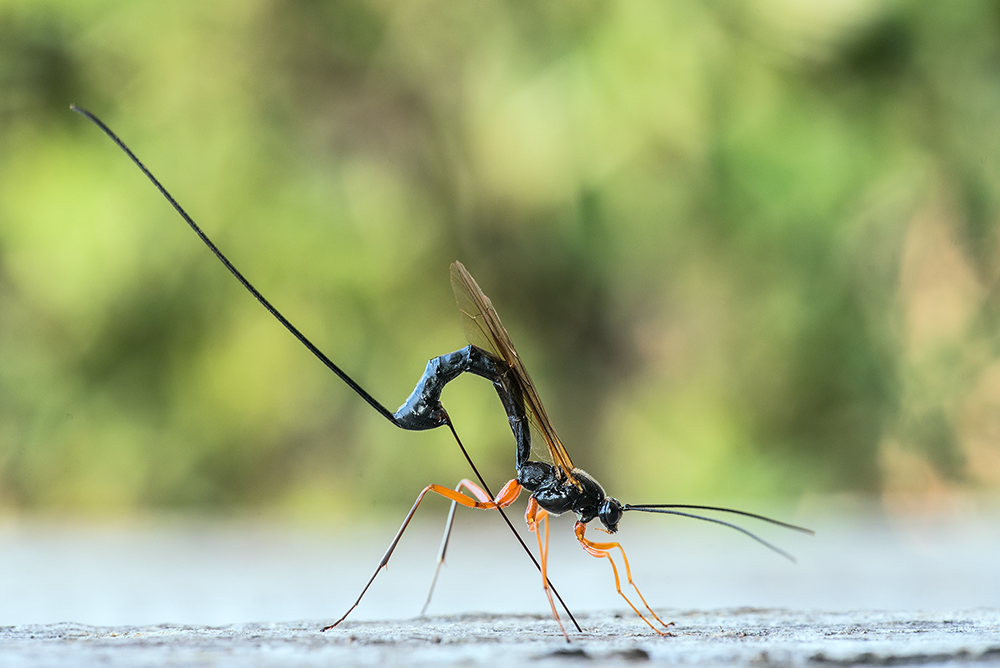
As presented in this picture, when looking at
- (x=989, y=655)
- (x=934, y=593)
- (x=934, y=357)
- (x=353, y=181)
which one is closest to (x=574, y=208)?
(x=353, y=181)

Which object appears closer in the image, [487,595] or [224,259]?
[224,259]

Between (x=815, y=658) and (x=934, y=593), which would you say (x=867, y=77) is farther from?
(x=815, y=658)

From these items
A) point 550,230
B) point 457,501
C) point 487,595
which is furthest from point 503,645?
point 550,230

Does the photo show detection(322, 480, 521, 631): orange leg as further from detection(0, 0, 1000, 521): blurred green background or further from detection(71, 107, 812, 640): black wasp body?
detection(0, 0, 1000, 521): blurred green background

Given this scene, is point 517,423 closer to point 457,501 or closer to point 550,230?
point 457,501

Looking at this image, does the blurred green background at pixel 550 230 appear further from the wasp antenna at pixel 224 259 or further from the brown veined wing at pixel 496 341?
the wasp antenna at pixel 224 259

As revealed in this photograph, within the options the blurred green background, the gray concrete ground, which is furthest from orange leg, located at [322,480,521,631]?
the blurred green background
